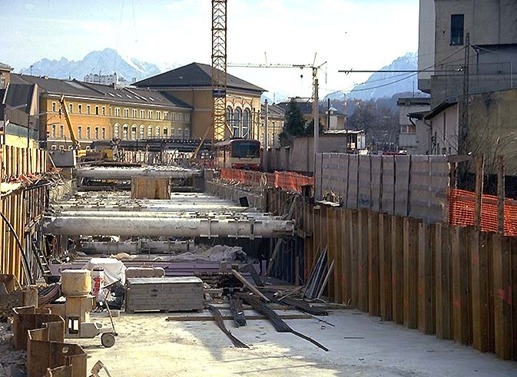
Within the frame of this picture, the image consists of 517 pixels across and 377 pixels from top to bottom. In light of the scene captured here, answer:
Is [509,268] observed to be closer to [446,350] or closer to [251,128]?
[446,350]

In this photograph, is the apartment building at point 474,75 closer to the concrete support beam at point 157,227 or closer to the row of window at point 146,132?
the concrete support beam at point 157,227

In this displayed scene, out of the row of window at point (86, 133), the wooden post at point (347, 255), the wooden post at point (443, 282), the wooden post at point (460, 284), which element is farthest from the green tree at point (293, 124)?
the wooden post at point (460, 284)

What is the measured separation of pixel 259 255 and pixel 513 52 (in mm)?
20592

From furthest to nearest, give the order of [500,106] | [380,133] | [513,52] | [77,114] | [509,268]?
1. [380,133]
2. [77,114]
3. [513,52]
4. [500,106]
5. [509,268]

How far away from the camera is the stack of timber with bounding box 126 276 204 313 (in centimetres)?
2098

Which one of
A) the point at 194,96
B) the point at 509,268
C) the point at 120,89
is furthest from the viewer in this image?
the point at 194,96

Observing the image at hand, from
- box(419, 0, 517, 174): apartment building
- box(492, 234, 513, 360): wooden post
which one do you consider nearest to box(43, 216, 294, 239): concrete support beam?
box(419, 0, 517, 174): apartment building

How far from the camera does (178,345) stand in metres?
17.2

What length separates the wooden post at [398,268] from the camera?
19.7 meters

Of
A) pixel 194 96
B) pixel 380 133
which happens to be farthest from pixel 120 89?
pixel 380 133

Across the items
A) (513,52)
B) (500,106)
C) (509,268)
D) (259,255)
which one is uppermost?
(513,52)

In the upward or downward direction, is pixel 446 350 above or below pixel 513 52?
below

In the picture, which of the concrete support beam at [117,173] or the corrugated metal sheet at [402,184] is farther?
the concrete support beam at [117,173]

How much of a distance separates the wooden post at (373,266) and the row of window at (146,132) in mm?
109119
